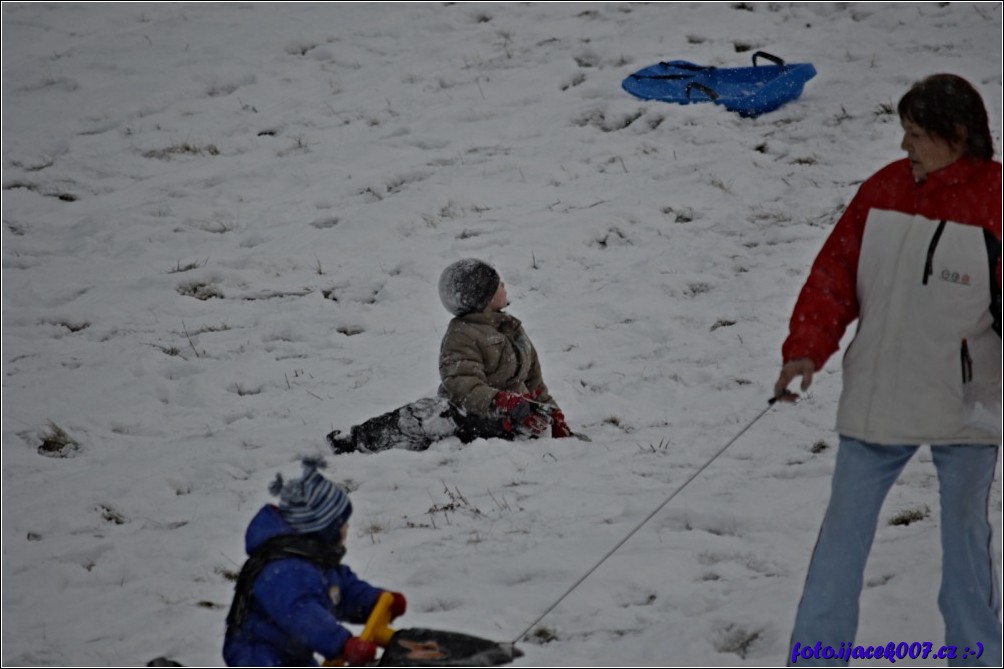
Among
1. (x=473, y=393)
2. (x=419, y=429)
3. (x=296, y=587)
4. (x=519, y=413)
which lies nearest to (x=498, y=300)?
(x=473, y=393)

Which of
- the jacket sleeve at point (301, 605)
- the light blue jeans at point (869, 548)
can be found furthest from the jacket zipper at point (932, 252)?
the jacket sleeve at point (301, 605)

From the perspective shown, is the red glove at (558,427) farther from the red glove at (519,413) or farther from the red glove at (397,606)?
the red glove at (397,606)

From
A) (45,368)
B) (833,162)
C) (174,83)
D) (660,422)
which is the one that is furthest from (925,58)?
(45,368)

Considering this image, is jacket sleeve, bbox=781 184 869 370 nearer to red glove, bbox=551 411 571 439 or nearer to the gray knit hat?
red glove, bbox=551 411 571 439

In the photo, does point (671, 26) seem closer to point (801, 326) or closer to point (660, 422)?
point (660, 422)

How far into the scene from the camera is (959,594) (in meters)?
3.48

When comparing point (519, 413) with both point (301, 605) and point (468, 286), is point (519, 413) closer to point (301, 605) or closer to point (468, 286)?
point (468, 286)

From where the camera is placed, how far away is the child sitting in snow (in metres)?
6.09

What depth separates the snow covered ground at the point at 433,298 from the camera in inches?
182

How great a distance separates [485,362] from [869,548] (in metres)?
3.11

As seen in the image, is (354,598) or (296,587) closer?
(296,587)

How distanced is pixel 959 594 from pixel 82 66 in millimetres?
11704

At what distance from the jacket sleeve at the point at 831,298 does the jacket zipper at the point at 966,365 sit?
35cm

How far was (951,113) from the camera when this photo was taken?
3336 millimetres
